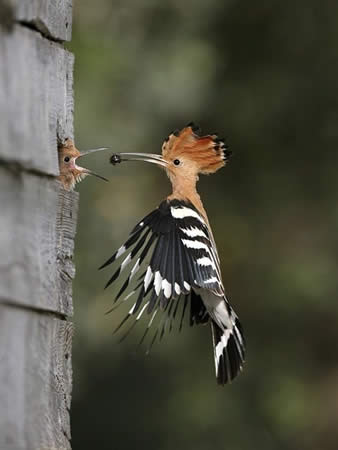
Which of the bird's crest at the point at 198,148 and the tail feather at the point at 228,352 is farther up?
the bird's crest at the point at 198,148

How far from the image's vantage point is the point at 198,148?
4895mm

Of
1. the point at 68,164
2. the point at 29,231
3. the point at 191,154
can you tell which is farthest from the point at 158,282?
the point at 29,231

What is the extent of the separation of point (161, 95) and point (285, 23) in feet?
6.81

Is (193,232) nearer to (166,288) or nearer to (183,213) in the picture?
(183,213)

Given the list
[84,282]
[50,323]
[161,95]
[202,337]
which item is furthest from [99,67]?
[50,323]

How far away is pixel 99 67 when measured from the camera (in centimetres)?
977

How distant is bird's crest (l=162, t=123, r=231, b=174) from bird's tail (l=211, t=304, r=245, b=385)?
60 centimetres

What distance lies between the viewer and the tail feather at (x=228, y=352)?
453cm

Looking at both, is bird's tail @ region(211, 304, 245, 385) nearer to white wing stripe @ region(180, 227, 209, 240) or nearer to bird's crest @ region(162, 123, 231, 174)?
white wing stripe @ region(180, 227, 209, 240)

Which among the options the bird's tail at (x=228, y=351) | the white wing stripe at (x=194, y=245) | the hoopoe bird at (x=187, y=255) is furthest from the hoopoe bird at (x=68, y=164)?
the bird's tail at (x=228, y=351)

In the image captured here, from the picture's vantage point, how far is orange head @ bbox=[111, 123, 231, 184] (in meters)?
4.89

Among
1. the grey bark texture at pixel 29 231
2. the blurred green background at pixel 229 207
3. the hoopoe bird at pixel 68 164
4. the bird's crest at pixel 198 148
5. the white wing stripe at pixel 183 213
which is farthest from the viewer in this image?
the blurred green background at pixel 229 207

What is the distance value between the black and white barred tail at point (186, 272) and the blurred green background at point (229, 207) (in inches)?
177

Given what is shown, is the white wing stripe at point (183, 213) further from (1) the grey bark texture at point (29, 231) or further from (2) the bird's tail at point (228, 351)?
(1) the grey bark texture at point (29, 231)
